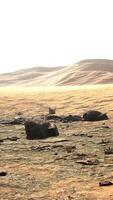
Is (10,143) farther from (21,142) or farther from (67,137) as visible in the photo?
(67,137)

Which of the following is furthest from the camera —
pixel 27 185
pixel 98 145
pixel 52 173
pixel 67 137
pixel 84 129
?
pixel 84 129

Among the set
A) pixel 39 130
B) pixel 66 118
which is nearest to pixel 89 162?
pixel 39 130

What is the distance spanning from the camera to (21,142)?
2852 cm

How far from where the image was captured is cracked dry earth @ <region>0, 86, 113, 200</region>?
15.9m

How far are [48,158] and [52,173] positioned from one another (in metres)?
3.54

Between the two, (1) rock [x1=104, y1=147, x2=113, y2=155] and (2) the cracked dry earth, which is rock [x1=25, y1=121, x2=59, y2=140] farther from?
(1) rock [x1=104, y1=147, x2=113, y2=155]

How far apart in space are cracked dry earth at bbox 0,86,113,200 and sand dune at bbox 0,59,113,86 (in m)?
68.2

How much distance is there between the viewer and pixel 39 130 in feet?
99.3

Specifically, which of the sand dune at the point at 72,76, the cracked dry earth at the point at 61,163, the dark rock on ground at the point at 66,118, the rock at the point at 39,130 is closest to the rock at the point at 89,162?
the cracked dry earth at the point at 61,163

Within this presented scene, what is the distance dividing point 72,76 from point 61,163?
327 ft

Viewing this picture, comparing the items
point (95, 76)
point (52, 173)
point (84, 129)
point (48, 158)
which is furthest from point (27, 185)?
point (95, 76)

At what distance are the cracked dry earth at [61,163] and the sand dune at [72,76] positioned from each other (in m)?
68.2

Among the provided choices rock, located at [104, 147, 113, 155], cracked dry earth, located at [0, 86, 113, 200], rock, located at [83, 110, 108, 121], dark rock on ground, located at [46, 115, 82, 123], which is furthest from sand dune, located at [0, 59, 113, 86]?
rock, located at [104, 147, 113, 155]

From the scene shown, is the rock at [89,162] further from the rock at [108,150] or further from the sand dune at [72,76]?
the sand dune at [72,76]
